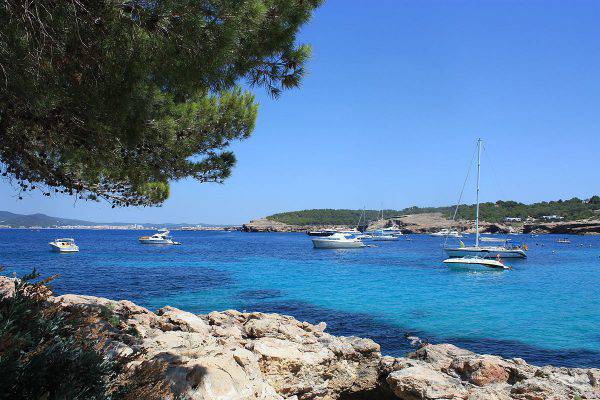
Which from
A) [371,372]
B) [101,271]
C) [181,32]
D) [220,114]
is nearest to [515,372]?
[371,372]

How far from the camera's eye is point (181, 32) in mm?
4906

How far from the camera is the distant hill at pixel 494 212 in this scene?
13012 centimetres

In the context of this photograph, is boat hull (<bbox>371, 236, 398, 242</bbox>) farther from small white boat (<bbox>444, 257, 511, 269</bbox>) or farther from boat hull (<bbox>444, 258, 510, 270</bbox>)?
small white boat (<bbox>444, 257, 511, 269</bbox>)

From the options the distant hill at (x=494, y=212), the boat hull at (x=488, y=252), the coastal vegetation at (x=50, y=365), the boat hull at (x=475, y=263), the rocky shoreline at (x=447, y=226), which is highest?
the distant hill at (x=494, y=212)

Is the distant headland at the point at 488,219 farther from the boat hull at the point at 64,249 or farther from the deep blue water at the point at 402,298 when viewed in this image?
the boat hull at the point at 64,249

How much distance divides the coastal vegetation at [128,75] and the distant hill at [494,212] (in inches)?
5138

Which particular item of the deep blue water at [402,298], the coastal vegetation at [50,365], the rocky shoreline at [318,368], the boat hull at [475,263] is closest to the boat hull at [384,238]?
the deep blue water at [402,298]

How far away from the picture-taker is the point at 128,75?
5.14 meters

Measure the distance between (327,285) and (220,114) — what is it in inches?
773

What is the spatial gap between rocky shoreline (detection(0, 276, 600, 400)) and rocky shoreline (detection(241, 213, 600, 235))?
271 ft

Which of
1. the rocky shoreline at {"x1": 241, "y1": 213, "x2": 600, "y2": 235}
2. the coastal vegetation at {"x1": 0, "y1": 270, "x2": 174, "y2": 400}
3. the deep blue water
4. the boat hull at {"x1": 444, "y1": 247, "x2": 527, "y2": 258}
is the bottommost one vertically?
the deep blue water

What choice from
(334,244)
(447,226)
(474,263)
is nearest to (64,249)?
(334,244)

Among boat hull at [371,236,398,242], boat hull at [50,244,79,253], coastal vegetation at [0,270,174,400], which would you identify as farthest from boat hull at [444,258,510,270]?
boat hull at [371,236,398,242]

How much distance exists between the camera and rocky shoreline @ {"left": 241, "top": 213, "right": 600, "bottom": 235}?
10950cm
